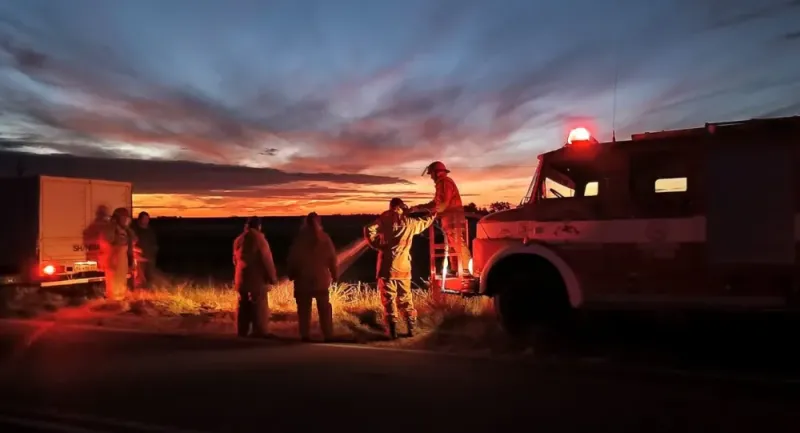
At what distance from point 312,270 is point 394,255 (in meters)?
1.21

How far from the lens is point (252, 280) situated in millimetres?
11117

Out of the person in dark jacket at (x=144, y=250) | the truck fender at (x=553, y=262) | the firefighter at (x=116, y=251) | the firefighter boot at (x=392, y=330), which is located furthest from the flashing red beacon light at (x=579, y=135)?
the person in dark jacket at (x=144, y=250)

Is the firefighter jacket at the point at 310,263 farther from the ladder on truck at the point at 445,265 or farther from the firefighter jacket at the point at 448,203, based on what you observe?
the firefighter jacket at the point at 448,203

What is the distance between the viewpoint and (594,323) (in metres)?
10.1

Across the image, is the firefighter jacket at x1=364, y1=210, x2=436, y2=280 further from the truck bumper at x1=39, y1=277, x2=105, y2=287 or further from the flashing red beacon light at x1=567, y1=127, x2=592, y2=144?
the truck bumper at x1=39, y1=277, x2=105, y2=287

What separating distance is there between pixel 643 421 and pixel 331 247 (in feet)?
18.2

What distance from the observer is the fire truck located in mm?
8367

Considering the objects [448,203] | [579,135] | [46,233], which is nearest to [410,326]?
[448,203]

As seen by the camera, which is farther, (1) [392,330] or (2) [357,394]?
(1) [392,330]

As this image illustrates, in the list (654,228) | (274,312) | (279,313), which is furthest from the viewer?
(274,312)

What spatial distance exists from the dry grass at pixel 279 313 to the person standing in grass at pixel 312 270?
53 cm

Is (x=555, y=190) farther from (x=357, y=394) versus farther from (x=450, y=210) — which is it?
(x=357, y=394)

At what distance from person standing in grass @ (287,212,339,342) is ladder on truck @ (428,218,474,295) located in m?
1.63

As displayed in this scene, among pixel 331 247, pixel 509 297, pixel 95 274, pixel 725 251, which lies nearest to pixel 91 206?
pixel 95 274
